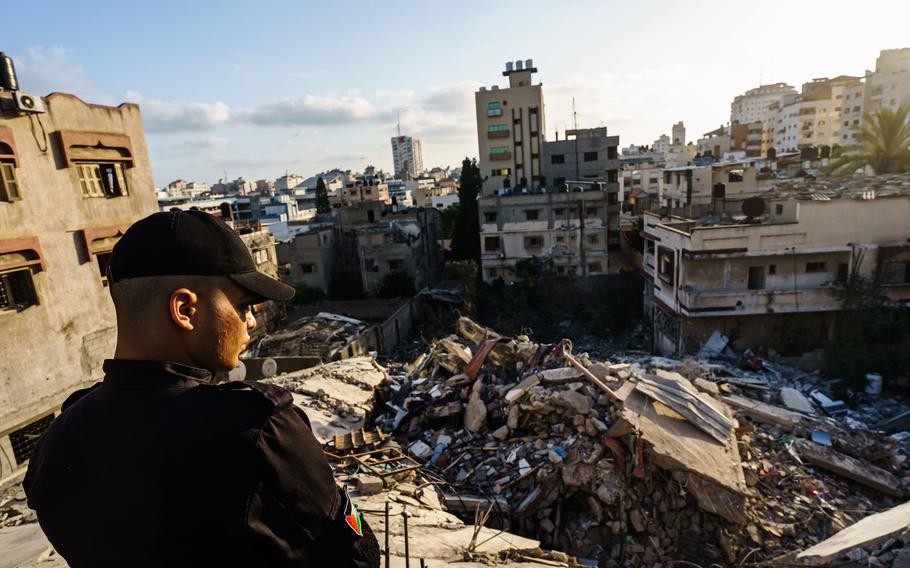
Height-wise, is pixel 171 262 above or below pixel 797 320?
above

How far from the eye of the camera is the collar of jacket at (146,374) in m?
1.34

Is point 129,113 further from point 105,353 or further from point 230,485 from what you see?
point 230,485

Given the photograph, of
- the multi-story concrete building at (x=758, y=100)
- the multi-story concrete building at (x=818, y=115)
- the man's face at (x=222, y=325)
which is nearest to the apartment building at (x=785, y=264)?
the man's face at (x=222, y=325)

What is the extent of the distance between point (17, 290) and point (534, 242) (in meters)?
21.7

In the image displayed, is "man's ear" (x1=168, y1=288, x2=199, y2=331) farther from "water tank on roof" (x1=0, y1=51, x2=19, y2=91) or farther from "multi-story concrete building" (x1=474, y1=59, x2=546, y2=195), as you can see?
"multi-story concrete building" (x1=474, y1=59, x2=546, y2=195)

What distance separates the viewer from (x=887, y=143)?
25625mm

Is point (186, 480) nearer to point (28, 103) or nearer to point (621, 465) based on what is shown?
point (621, 465)

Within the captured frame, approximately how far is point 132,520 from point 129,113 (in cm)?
1312

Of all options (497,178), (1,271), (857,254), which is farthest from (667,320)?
(497,178)

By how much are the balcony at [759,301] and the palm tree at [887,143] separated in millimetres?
15000

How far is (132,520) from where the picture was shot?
1.25 m

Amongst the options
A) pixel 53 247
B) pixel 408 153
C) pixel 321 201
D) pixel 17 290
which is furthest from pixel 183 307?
pixel 408 153

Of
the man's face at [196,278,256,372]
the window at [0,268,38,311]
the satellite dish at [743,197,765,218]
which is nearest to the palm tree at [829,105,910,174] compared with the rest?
the satellite dish at [743,197,765,218]

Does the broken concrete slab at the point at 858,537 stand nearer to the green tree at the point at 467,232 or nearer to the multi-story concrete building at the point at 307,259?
the multi-story concrete building at the point at 307,259
